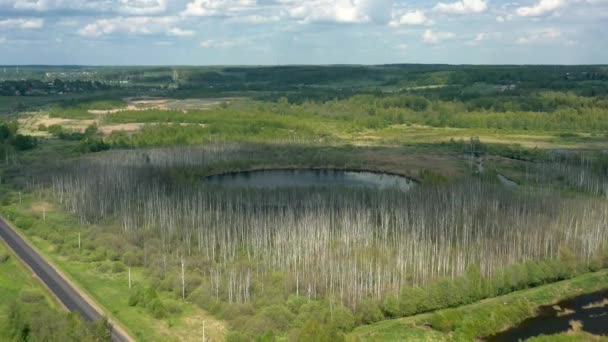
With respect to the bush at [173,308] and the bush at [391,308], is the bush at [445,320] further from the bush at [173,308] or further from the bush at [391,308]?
the bush at [173,308]

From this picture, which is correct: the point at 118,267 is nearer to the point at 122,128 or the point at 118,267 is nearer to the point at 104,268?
the point at 104,268

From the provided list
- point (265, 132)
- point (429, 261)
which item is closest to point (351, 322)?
point (429, 261)

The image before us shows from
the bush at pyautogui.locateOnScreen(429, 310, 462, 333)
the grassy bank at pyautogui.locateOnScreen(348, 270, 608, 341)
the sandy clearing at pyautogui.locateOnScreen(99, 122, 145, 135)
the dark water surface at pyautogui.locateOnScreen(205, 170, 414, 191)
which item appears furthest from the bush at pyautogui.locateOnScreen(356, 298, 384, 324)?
the sandy clearing at pyautogui.locateOnScreen(99, 122, 145, 135)

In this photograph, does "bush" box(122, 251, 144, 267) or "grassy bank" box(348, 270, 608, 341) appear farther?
"bush" box(122, 251, 144, 267)

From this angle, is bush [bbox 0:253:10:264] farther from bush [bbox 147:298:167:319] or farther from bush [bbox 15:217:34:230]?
bush [bbox 147:298:167:319]

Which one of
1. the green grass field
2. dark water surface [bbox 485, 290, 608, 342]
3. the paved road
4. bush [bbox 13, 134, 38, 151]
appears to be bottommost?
dark water surface [bbox 485, 290, 608, 342]

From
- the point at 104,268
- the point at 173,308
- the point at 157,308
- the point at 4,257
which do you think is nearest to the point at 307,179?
the point at 104,268
